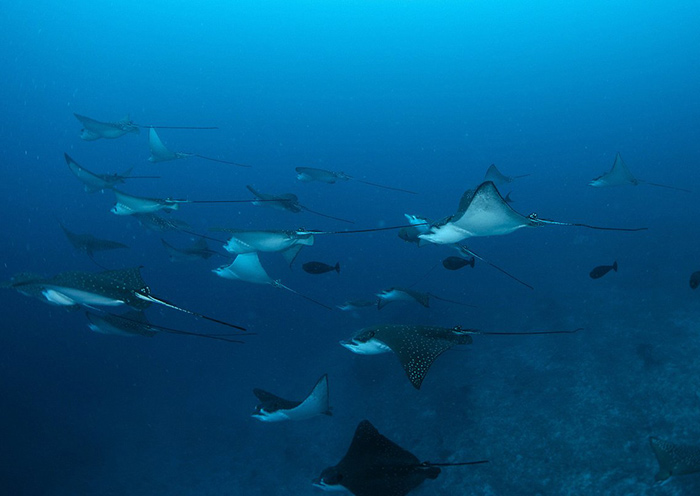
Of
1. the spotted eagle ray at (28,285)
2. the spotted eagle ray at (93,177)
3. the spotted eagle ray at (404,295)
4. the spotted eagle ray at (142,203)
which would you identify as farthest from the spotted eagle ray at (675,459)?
the spotted eagle ray at (93,177)

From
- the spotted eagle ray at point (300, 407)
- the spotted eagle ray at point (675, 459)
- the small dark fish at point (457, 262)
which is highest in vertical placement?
the small dark fish at point (457, 262)

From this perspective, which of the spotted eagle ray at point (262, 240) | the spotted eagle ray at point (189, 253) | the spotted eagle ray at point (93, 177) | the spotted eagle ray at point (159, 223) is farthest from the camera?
the spotted eagle ray at point (189, 253)

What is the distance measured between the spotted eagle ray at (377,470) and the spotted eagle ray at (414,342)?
782 mm

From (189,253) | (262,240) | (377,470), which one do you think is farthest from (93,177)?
(377,470)

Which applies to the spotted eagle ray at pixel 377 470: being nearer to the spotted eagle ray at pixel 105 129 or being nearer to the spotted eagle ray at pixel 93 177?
the spotted eagle ray at pixel 93 177

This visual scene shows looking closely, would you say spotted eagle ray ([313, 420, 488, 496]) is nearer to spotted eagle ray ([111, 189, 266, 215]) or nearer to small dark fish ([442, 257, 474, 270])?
small dark fish ([442, 257, 474, 270])

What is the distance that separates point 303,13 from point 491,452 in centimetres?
9023

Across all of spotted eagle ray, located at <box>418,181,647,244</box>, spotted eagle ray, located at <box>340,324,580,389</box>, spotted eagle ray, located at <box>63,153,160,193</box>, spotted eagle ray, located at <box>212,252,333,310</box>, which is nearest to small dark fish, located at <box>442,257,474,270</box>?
spotted eagle ray, located at <box>418,181,647,244</box>

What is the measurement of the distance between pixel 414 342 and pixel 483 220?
1263 mm

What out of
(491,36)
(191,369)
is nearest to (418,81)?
(491,36)

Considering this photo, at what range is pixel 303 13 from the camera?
80.1 meters

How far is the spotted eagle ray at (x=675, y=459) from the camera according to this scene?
341 cm

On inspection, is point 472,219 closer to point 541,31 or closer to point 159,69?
point 159,69

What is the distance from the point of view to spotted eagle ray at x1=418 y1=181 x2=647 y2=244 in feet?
10.4
